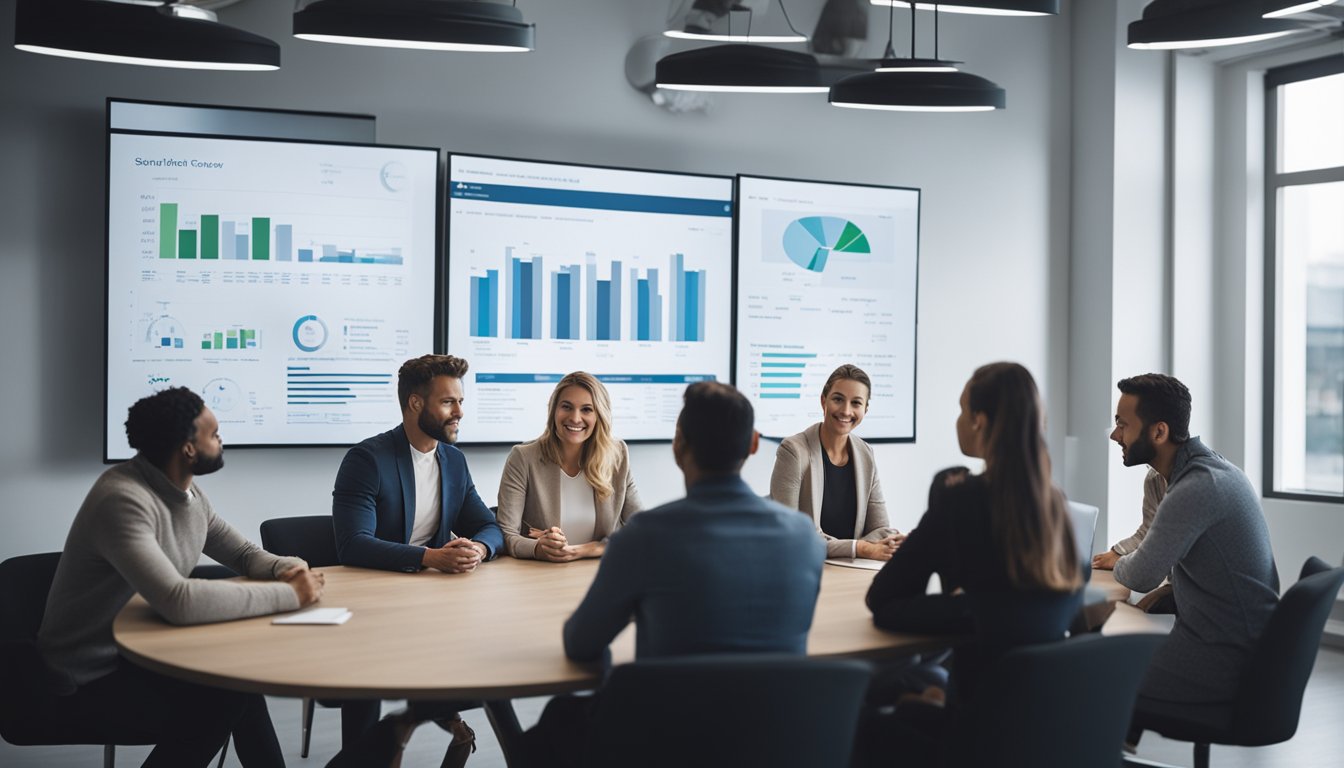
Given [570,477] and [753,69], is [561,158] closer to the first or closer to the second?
[753,69]

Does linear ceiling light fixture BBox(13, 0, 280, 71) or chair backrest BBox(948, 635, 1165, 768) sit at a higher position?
linear ceiling light fixture BBox(13, 0, 280, 71)

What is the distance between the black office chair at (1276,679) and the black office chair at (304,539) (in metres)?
2.66

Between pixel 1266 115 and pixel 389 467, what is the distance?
5643 millimetres

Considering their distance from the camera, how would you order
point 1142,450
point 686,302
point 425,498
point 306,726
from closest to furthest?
point 1142,450 → point 425,498 → point 306,726 → point 686,302

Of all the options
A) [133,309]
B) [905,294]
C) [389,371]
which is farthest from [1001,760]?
[905,294]

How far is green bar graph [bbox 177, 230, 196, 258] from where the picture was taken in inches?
196

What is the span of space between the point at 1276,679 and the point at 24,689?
309 cm

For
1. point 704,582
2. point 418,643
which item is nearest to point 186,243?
point 418,643

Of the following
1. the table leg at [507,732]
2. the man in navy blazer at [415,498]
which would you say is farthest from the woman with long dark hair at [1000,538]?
the man in navy blazer at [415,498]

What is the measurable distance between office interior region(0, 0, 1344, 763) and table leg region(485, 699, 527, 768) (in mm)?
2688

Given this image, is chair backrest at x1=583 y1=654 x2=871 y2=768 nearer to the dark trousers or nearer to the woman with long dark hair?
the woman with long dark hair

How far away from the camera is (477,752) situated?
4426 millimetres

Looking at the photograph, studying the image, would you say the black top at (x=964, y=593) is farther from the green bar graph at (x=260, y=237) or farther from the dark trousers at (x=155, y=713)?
the green bar graph at (x=260, y=237)

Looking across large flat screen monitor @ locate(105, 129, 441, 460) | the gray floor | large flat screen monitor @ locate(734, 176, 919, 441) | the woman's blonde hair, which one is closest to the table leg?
the woman's blonde hair
